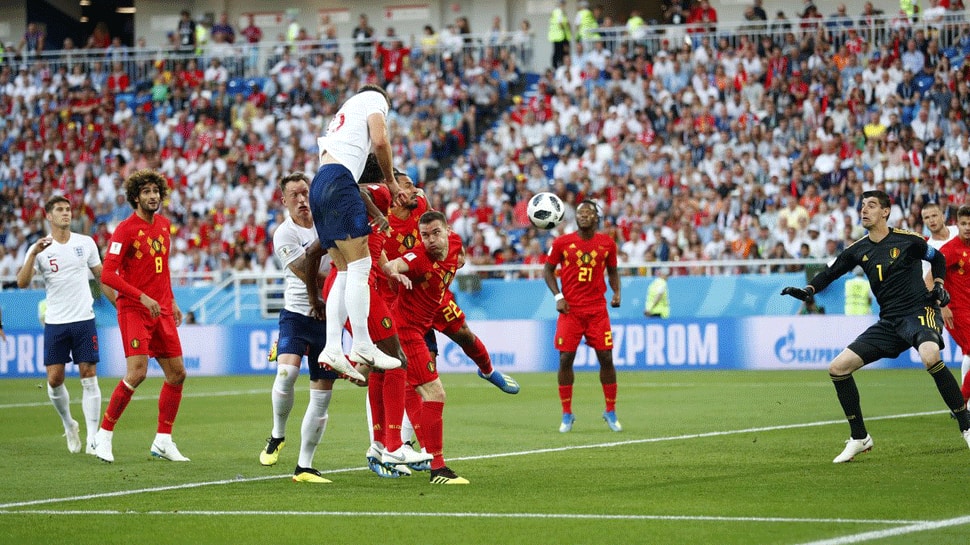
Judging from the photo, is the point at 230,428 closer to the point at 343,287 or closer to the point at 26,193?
the point at 343,287

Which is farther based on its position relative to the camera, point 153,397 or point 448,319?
point 153,397

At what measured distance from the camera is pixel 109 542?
290 inches

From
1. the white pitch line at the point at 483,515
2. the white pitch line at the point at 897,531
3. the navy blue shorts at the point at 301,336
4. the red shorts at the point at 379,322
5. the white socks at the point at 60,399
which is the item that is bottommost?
the white pitch line at the point at 483,515

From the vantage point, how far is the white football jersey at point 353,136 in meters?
8.94

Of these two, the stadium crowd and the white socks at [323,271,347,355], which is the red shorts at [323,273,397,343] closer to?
the white socks at [323,271,347,355]

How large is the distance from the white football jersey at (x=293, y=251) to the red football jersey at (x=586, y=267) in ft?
15.5

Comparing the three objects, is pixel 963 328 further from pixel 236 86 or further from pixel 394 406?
pixel 236 86

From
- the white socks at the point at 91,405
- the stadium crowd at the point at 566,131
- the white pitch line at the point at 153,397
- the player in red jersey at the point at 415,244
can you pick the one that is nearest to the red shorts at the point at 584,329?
the player in red jersey at the point at 415,244

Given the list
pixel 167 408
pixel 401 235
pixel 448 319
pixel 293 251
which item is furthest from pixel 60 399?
pixel 401 235

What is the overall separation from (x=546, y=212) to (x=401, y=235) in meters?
3.92

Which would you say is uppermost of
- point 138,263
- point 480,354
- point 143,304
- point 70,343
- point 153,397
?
point 138,263

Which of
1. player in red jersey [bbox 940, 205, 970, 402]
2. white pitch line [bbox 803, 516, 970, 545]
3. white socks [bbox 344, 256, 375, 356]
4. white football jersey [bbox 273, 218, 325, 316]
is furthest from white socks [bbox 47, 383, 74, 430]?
player in red jersey [bbox 940, 205, 970, 402]

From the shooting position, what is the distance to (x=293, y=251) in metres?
11.4

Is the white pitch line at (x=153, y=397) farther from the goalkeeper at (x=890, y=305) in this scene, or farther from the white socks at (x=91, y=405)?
the goalkeeper at (x=890, y=305)
